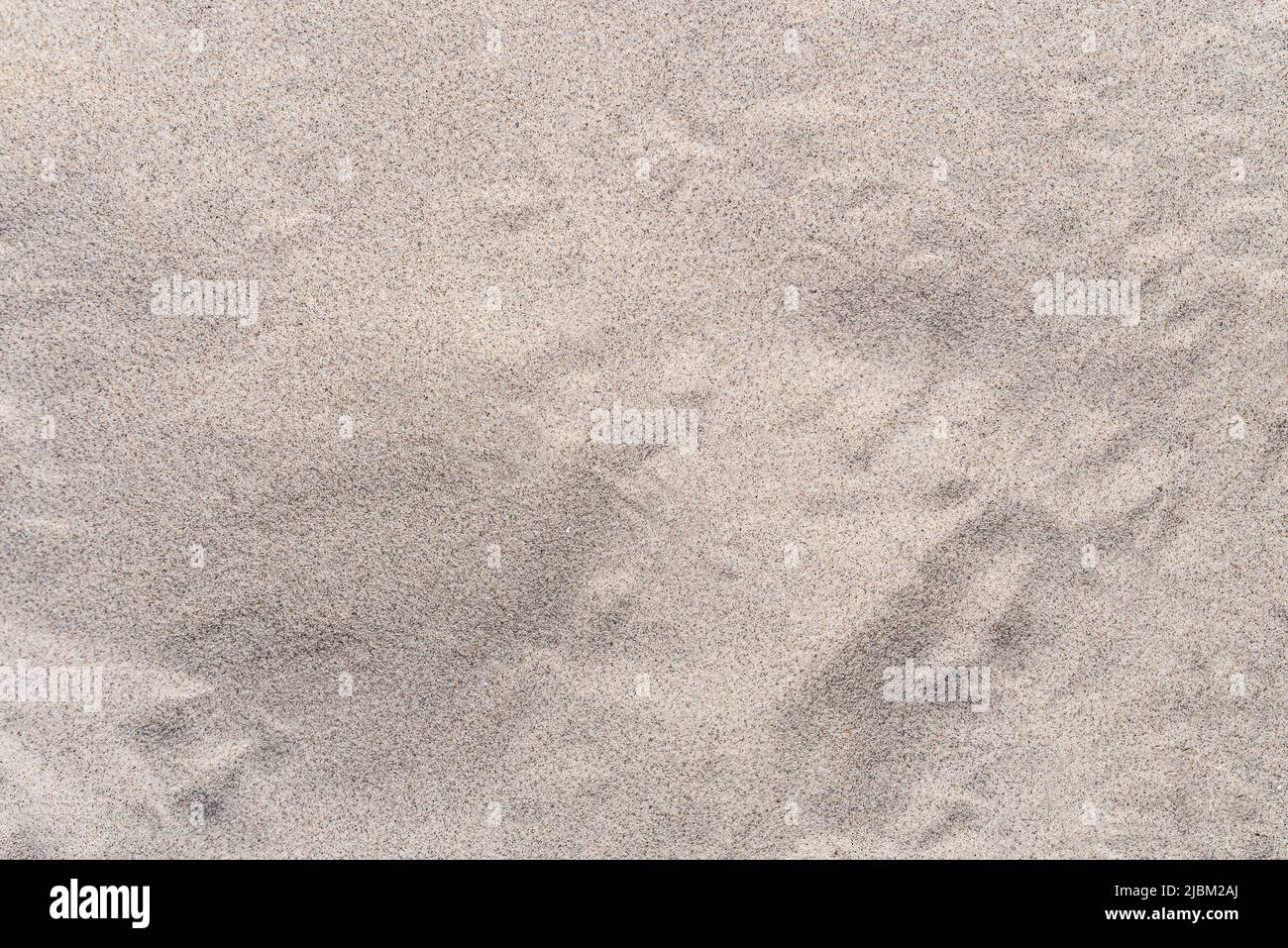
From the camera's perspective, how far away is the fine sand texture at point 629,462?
102 inches

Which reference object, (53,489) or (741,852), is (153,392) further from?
(741,852)

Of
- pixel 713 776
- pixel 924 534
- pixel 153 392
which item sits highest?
pixel 153 392

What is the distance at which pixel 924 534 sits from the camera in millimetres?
2600

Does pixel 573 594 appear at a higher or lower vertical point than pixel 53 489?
lower

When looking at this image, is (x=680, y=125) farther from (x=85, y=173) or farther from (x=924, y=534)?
(x=85, y=173)

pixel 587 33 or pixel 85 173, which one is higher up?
pixel 587 33

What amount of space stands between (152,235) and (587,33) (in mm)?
1468

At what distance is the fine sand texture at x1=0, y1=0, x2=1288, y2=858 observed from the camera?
2.59 metres

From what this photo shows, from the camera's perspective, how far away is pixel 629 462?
261cm

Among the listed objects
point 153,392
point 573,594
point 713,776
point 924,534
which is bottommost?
point 713,776

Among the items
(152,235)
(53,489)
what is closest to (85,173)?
(152,235)

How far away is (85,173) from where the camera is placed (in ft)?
8.66

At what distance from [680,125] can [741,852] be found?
222cm
